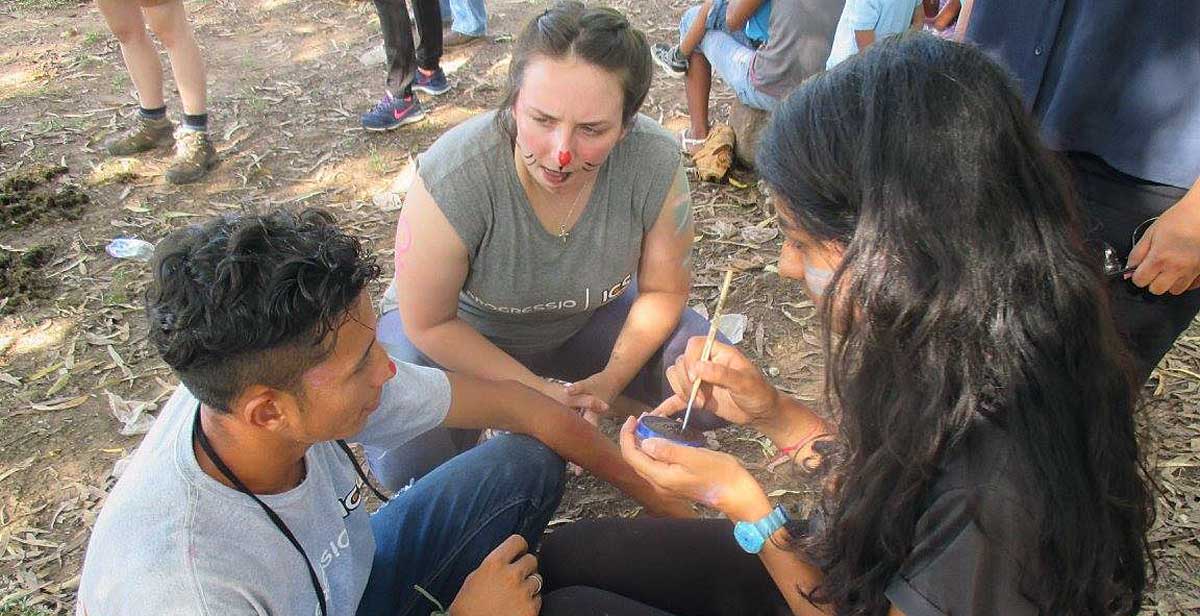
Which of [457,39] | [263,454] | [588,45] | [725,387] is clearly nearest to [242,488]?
[263,454]

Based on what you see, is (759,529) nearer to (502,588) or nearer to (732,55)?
(502,588)

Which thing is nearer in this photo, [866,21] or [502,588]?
[502,588]

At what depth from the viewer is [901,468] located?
122 cm

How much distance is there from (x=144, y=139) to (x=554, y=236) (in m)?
3.11

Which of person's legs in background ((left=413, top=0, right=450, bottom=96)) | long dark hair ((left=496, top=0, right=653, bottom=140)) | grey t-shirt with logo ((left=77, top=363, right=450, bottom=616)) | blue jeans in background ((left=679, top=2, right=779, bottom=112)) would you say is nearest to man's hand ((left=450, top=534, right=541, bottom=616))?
grey t-shirt with logo ((left=77, top=363, right=450, bottom=616))

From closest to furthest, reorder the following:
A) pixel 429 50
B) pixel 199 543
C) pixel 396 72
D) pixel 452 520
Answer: pixel 199 543, pixel 452 520, pixel 396 72, pixel 429 50

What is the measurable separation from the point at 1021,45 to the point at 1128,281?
0.60 metres

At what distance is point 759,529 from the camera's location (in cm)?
152

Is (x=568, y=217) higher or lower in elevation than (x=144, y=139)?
higher

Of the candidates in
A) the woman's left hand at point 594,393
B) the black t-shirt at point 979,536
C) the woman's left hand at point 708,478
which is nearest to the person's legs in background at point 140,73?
the woman's left hand at point 594,393

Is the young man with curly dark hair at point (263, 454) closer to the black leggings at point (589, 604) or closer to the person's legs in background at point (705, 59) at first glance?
the black leggings at point (589, 604)

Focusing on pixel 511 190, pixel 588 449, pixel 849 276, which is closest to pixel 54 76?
pixel 511 190

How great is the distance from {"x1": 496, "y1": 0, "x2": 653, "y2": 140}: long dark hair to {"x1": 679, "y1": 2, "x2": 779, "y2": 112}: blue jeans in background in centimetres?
185

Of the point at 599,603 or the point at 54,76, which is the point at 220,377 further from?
the point at 54,76
